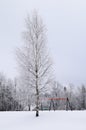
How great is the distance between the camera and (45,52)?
58.9 feet

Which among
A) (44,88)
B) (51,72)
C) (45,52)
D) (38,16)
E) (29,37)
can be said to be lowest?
(44,88)

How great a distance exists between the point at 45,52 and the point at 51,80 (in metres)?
2.47

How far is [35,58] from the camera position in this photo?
1747 cm

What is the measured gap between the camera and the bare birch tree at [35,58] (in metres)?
17.1

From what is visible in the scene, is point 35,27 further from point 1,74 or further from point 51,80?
point 1,74

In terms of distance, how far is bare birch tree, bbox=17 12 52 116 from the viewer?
56.0ft
